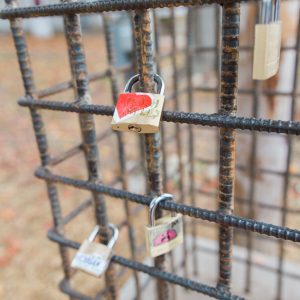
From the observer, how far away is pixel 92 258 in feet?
3.28

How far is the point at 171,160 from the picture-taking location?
12.2 ft

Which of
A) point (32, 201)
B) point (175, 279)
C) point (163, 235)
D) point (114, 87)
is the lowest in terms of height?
point (32, 201)

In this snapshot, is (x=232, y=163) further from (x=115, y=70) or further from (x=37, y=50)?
(x=37, y=50)

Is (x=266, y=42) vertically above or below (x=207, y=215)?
above

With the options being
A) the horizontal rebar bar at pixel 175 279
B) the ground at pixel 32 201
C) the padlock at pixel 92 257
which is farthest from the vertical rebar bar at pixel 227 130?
the ground at pixel 32 201

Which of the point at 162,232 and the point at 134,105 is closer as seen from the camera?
the point at 134,105

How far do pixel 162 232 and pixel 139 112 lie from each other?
288mm

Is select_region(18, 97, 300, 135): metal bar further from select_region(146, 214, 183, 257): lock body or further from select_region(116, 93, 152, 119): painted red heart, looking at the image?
select_region(146, 214, 183, 257): lock body

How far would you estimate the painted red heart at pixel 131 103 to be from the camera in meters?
0.74

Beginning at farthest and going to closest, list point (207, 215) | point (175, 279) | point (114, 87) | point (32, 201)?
point (32, 201) < point (114, 87) < point (175, 279) < point (207, 215)

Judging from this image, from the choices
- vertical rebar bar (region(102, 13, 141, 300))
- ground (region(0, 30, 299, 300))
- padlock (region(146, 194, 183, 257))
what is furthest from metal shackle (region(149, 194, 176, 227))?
ground (region(0, 30, 299, 300))

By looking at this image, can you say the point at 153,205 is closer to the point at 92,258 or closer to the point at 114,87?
the point at 92,258

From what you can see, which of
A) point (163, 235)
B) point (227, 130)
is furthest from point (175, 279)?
point (227, 130)

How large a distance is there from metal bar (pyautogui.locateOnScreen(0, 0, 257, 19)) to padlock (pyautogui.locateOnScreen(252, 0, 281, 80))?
10 centimetres
